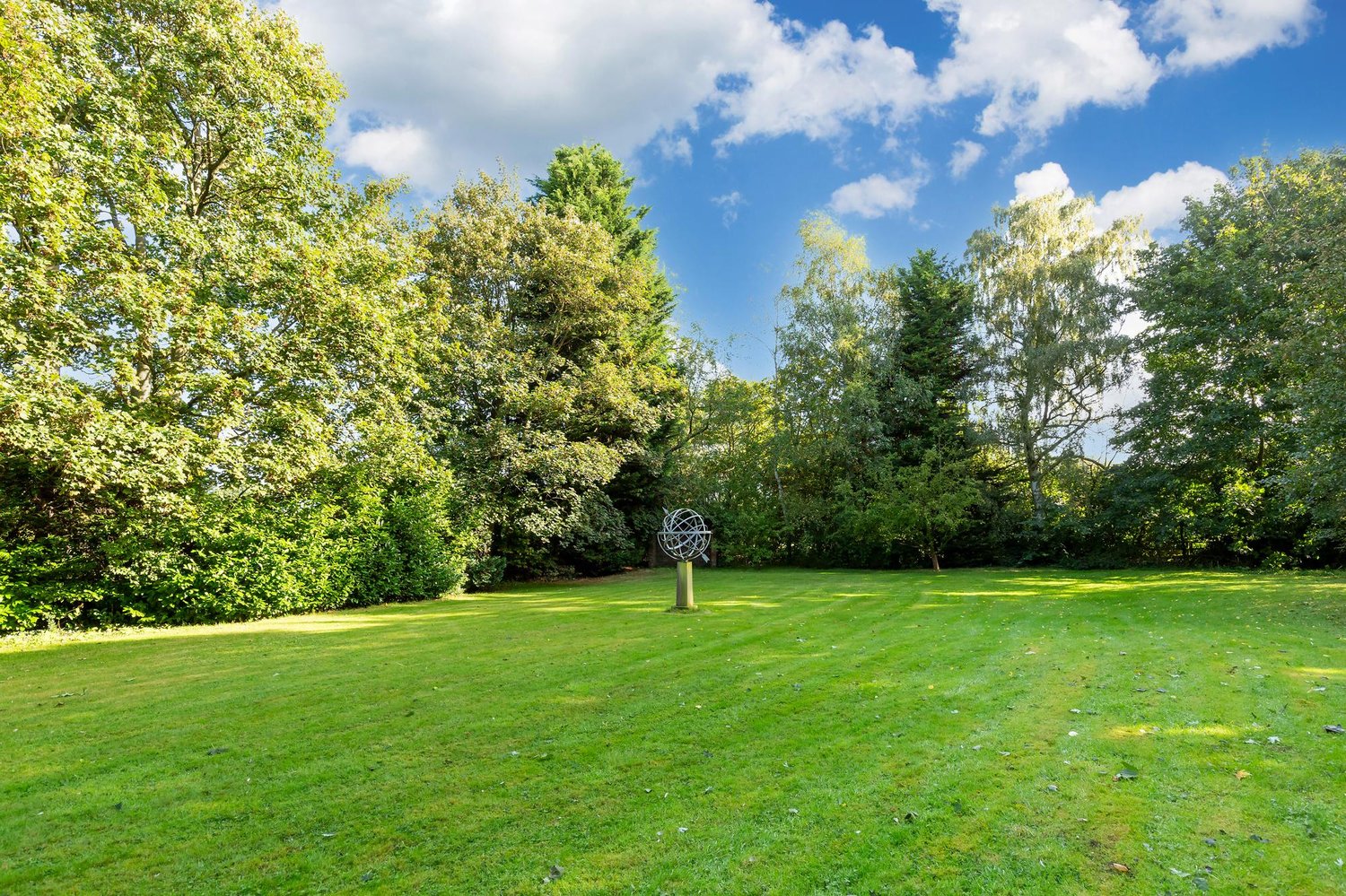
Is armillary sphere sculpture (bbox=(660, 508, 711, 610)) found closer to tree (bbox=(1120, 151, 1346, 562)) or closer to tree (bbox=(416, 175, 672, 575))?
tree (bbox=(416, 175, 672, 575))

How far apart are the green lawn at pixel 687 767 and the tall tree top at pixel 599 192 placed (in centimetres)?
2296

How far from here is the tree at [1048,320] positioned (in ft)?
84.3

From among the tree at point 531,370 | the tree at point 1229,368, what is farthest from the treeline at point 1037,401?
the tree at point 531,370

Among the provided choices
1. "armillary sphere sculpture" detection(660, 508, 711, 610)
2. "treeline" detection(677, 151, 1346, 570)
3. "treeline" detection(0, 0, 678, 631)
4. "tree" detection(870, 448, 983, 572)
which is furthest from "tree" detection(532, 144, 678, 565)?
"armillary sphere sculpture" detection(660, 508, 711, 610)

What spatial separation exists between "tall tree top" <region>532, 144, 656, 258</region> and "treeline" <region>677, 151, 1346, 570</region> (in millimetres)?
8166

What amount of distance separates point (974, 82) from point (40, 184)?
21.1 metres

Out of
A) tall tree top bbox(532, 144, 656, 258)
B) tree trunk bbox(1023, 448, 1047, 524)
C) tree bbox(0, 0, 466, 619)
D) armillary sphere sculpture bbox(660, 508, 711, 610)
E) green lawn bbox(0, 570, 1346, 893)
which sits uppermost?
tall tree top bbox(532, 144, 656, 258)

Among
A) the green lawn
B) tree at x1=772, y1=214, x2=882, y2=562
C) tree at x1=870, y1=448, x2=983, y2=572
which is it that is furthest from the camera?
tree at x1=772, y1=214, x2=882, y2=562

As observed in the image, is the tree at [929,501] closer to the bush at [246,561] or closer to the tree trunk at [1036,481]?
the tree trunk at [1036,481]

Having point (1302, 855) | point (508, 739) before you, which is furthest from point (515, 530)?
point (1302, 855)

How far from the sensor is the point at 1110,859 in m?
3.26

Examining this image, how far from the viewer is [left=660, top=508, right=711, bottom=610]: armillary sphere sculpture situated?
45.4ft

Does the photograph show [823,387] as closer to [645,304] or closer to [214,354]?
[645,304]

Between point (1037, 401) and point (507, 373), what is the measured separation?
22579 mm
